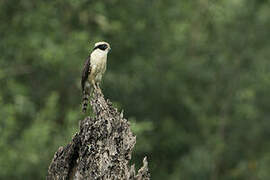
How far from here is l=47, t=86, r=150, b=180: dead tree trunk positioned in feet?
20.4

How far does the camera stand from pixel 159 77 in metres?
22.2

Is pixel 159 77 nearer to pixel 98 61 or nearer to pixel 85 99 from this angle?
pixel 98 61

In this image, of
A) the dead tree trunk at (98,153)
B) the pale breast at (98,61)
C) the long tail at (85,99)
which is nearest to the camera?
the dead tree trunk at (98,153)

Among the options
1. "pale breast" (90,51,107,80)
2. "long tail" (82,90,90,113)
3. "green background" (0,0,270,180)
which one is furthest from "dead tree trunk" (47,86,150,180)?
"green background" (0,0,270,180)

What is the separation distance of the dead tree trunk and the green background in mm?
9147

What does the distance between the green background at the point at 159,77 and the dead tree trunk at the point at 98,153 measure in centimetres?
915

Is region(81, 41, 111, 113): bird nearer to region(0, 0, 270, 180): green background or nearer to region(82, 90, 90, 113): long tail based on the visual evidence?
region(82, 90, 90, 113): long tail

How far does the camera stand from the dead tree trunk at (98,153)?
6.23m

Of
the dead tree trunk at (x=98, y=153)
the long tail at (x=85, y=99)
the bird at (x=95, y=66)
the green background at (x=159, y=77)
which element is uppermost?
the green background at (x=159, y=77)

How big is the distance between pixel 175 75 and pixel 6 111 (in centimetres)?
907

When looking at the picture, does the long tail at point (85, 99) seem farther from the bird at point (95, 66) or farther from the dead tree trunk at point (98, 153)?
the dead tree trunk at point (98, 153)

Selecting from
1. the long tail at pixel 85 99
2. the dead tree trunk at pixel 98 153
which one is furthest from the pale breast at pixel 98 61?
the dead tree trunk at pixel 98 153

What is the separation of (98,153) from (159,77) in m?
16.0

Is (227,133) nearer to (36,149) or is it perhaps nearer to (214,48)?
(214,48)
